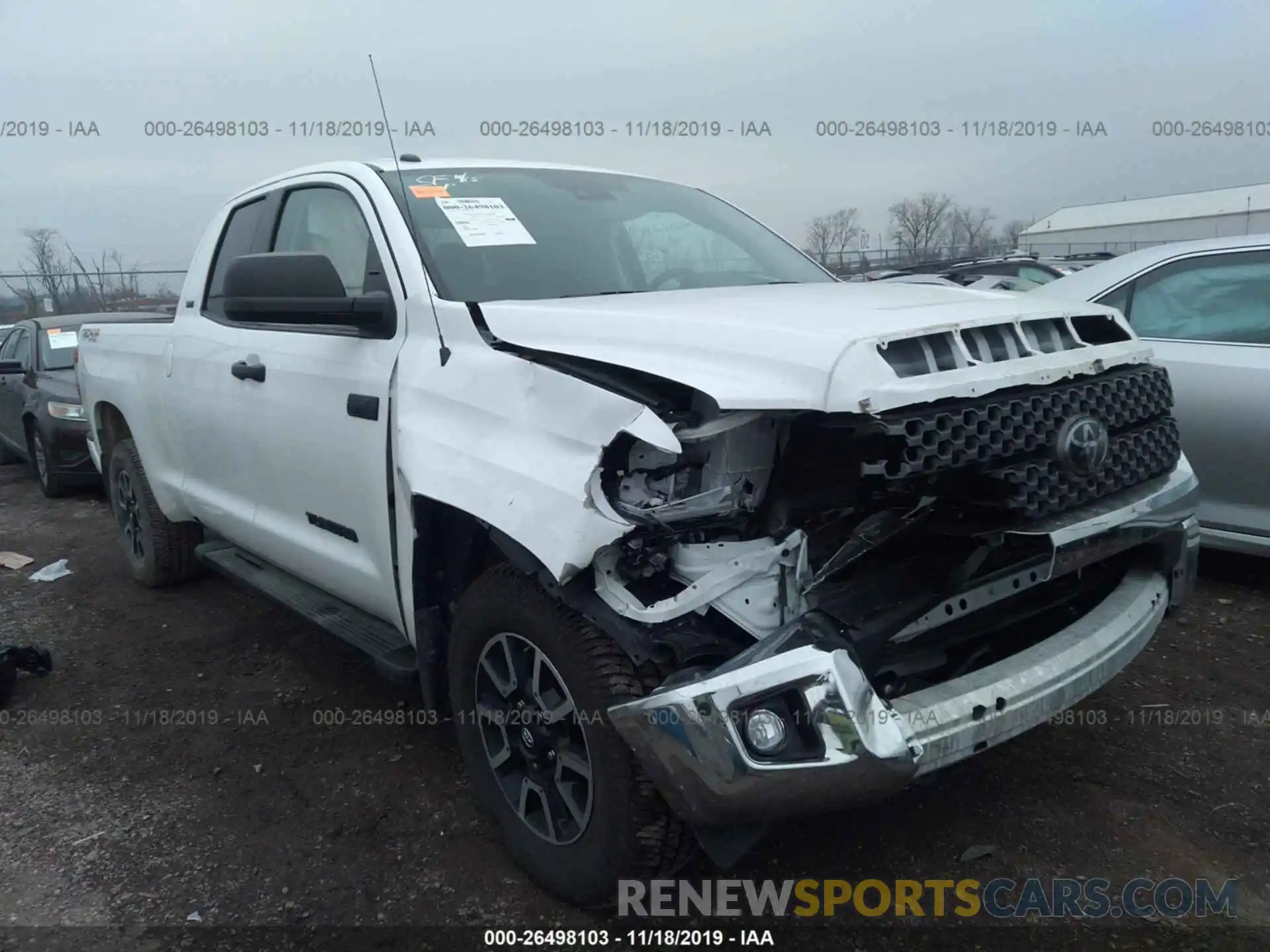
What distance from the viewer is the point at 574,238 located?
128 inches

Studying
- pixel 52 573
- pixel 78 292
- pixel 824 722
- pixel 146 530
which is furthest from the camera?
pixel 78 292

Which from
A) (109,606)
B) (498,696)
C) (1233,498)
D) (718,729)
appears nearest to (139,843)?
(498,696)

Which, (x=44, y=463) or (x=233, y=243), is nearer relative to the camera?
(x=233, y=243)

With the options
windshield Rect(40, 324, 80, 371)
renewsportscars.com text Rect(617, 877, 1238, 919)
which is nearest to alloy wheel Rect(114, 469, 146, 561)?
windshield Rect(40, 324, 80, 371)

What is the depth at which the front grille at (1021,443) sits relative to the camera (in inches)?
79.1

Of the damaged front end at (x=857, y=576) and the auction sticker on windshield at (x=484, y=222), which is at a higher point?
the auction sticker on windshield at (x=484, y=222)

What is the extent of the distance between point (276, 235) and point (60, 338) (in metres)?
6.10

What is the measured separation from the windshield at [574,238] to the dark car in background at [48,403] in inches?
175

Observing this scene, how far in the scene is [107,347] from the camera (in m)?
5.00

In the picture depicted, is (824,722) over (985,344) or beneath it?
beneath

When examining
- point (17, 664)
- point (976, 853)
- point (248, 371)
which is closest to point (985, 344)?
point (976, 853)

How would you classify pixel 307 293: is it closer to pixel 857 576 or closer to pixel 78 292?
pixel 857 576

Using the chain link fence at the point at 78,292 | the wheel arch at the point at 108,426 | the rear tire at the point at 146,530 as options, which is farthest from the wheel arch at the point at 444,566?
the chain link fence at the point at 78,292

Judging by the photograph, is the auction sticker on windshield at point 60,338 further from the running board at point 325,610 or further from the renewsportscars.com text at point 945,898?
the renewsportscars.com text at point 945,898
